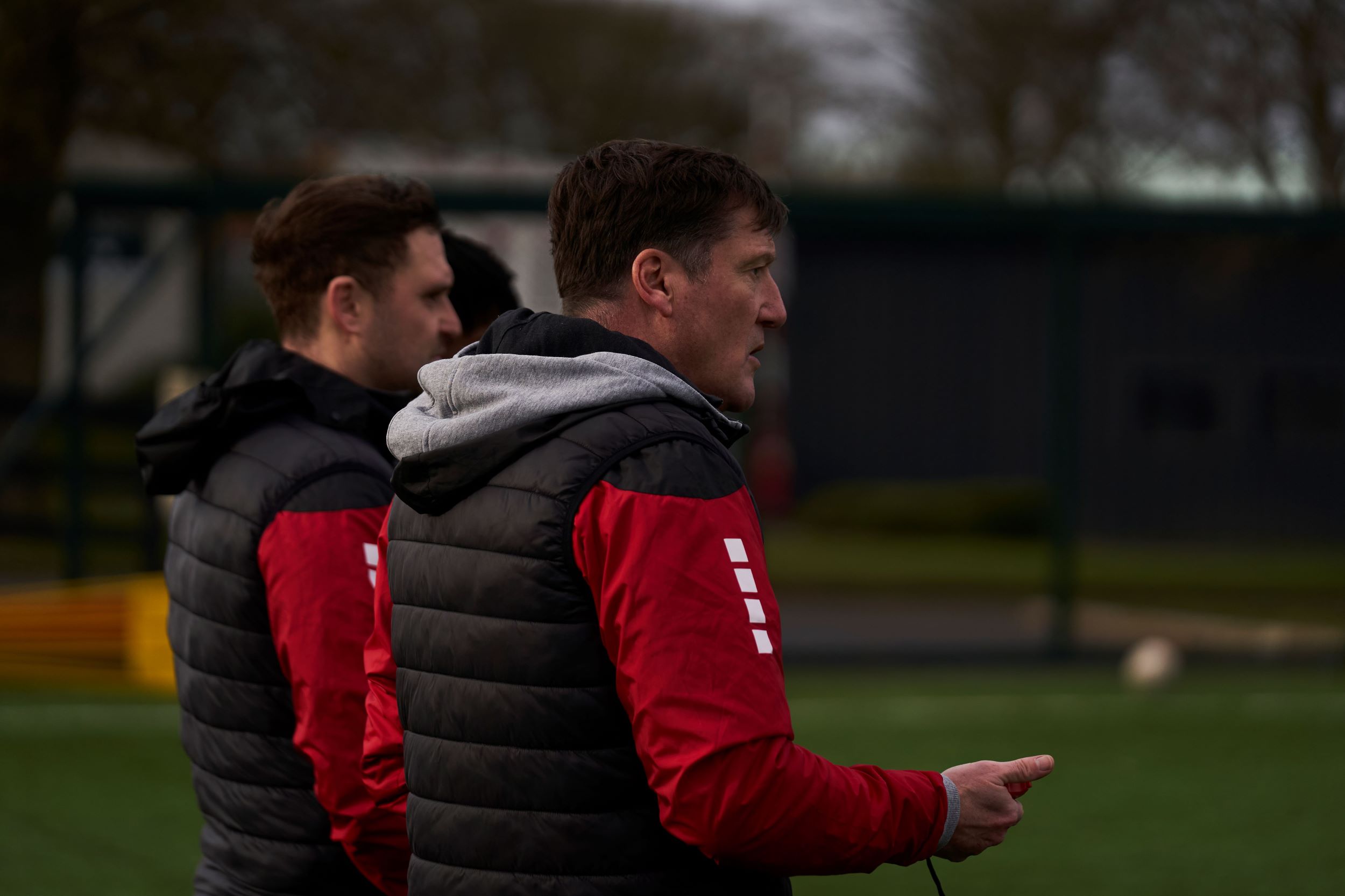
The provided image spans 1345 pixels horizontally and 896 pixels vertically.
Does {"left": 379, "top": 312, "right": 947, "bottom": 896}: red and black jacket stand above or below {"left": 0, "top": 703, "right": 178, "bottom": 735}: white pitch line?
above

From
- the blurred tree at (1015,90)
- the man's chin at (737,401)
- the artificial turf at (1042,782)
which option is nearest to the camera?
the man's chin at (737,401)

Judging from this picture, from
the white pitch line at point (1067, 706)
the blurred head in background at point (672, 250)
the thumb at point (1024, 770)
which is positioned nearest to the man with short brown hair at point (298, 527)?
the blurred head in background at point (672, 250)

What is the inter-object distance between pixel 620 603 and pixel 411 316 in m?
1.24

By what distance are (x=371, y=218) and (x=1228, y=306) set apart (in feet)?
33.1

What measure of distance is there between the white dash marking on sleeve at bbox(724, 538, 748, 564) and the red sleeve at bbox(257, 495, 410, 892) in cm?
81

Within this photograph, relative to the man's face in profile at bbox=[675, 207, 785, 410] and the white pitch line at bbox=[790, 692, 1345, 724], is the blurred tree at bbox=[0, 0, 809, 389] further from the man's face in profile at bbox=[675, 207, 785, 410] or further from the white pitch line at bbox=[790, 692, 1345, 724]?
the man's face in profile at bbox=[675, 207, 785, 410]

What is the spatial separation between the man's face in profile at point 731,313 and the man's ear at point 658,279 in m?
0.02

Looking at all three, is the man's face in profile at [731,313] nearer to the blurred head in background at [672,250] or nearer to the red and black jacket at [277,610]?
the blurred head in background at [672,250]

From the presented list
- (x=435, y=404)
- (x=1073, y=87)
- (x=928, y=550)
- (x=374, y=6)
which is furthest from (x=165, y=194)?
(x=1073, y=87)

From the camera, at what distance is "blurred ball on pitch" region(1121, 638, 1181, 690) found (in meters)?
8.91

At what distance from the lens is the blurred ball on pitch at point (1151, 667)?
8.91m

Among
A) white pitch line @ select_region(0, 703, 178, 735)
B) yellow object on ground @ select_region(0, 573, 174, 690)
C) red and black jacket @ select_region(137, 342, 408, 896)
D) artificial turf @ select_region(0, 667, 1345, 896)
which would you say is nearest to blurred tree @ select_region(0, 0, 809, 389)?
yellow object on ground @ select_region(0, 573, 174, 690)

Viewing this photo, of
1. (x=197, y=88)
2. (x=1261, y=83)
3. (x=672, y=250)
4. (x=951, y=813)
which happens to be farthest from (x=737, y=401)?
(x=1261, y=83)

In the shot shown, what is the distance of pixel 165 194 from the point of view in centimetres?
884
